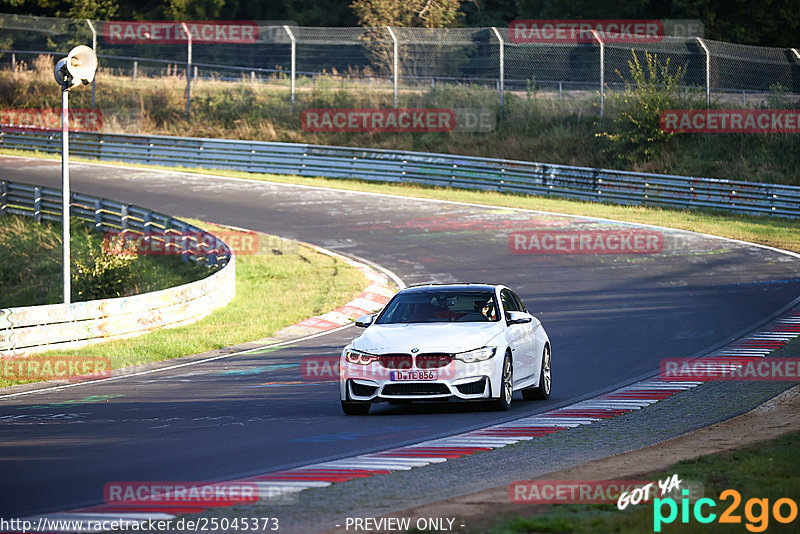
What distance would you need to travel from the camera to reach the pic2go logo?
6.21 meters

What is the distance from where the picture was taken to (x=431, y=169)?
38625 mm

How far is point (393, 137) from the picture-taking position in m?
43.6

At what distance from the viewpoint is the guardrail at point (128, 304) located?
55.0 ft

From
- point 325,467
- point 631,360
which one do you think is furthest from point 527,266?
point 325,467

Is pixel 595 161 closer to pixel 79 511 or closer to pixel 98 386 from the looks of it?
pixel 98 386
